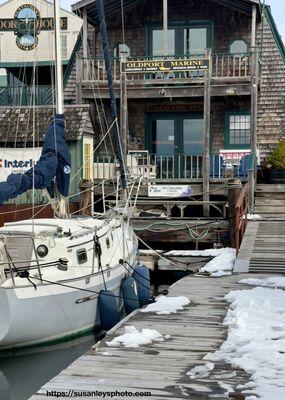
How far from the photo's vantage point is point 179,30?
2136cm

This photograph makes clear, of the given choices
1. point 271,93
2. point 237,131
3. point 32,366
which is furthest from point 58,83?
point 271,93

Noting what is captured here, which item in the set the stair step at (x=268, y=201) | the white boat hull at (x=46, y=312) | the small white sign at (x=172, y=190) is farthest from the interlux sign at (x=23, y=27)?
the white boat hull at (x=46, y=312)

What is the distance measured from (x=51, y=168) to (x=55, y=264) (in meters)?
2.15

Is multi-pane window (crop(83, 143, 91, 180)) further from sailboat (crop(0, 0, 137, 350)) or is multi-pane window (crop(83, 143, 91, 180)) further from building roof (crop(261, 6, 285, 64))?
building roof (crop(261, 6, 285, 64))

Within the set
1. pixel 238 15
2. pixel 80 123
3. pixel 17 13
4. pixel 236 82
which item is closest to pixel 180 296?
pixel 80 123

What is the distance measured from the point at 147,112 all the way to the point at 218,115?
2661 mm

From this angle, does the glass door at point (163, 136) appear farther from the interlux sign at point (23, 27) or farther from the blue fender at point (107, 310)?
the blue fender at point (107, 310)

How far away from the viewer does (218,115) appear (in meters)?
21.3

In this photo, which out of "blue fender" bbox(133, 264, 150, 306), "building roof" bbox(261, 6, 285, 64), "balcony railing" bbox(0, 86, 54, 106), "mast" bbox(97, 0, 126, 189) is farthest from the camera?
"balcony railing" bbox(0, 86, 54, 106)

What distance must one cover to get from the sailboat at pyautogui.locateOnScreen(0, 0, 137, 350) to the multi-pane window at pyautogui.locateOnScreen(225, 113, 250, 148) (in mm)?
10116

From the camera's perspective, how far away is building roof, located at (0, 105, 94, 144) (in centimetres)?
1812

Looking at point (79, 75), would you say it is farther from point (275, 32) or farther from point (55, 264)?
point (55, 264)

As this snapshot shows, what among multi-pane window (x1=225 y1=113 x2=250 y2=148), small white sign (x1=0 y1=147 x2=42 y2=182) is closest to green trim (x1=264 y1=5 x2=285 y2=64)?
multi-pane window (x1=225 y1=113 x2=250 y2=148)

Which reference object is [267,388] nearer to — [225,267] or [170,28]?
[225,267]
